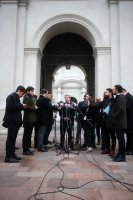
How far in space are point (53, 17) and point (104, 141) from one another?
6.99 meters

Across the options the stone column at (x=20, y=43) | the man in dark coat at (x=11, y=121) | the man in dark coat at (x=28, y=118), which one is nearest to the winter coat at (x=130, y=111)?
the man in dark coat at (x=28, y=118)

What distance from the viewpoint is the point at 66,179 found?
147 inches

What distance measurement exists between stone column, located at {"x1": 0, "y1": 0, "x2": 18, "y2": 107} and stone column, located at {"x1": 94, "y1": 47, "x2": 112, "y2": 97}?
12.6 feet

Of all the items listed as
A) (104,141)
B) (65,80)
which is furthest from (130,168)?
(65,80)

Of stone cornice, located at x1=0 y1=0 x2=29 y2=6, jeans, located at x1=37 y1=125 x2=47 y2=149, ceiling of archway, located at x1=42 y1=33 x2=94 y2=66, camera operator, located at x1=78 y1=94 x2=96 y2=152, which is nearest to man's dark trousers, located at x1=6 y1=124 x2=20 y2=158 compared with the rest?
jeans, located at x1=37 y1=125 x2=47 y2=149

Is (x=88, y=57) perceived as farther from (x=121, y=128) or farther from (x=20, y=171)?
(x=20, y=171)

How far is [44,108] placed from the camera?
6.61 metres

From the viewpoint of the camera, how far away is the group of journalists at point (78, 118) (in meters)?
5.07

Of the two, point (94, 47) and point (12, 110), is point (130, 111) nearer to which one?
point (12, 110)

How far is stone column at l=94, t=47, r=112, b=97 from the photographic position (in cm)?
1056

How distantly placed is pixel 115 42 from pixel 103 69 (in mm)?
1370

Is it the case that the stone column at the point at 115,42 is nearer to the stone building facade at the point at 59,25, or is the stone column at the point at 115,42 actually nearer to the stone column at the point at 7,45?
the stone building facade at the point at 59,25

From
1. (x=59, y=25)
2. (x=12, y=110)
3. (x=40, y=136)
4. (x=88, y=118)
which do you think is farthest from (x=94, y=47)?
(x=12, y=110)

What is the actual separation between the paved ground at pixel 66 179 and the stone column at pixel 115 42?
5.67 m
